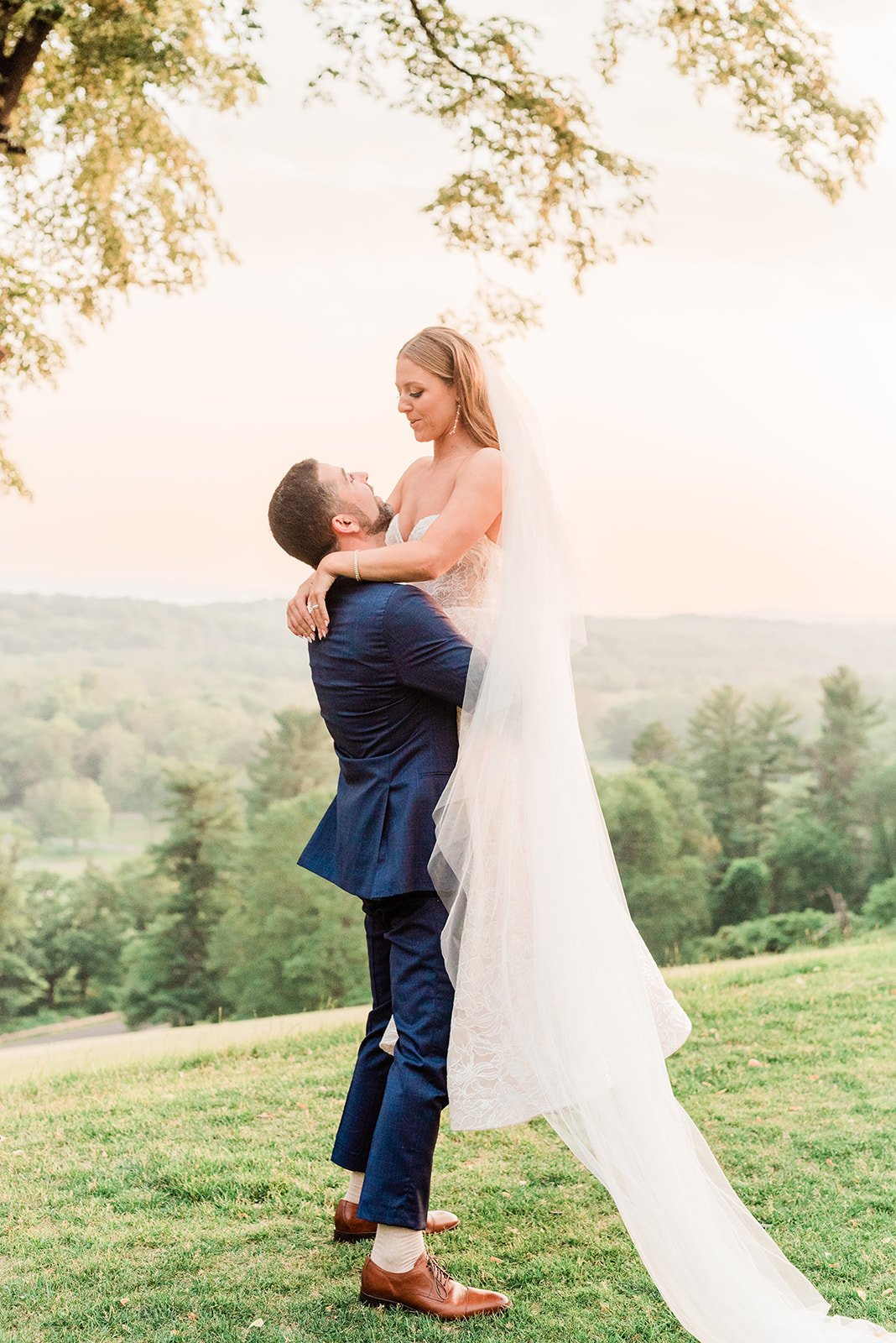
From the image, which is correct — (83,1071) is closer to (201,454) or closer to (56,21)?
(56,21)

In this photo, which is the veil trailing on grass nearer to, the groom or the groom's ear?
the groom

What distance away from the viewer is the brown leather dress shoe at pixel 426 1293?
299 cm

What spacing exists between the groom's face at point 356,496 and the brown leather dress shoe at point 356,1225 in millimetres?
1954

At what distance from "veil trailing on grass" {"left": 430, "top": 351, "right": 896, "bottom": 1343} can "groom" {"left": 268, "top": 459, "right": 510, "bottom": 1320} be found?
9 centimetres

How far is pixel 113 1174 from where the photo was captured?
13.8ft

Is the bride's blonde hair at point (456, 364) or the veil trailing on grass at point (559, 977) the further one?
the bride's blonde hair at point (456, 364)

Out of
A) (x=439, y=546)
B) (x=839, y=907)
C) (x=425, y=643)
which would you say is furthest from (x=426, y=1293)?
(x=839, y=907)

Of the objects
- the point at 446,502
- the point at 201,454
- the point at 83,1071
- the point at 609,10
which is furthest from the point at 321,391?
the point at 446,502

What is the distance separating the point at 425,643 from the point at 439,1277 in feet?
5.22

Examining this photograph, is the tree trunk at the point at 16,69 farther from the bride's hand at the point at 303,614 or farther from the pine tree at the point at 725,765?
the pine tree at the point at 725,765

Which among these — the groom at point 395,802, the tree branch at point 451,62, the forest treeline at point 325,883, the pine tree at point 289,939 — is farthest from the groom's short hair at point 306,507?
the pine tree at point 289,939

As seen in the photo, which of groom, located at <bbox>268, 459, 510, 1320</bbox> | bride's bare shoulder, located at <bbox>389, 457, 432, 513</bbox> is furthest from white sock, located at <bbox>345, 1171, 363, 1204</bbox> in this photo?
bride's bare shoulder, located at <bbox>389, 457, 432, 513</bbox>

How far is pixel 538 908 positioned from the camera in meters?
2.89

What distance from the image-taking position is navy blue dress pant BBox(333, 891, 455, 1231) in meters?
2.96
